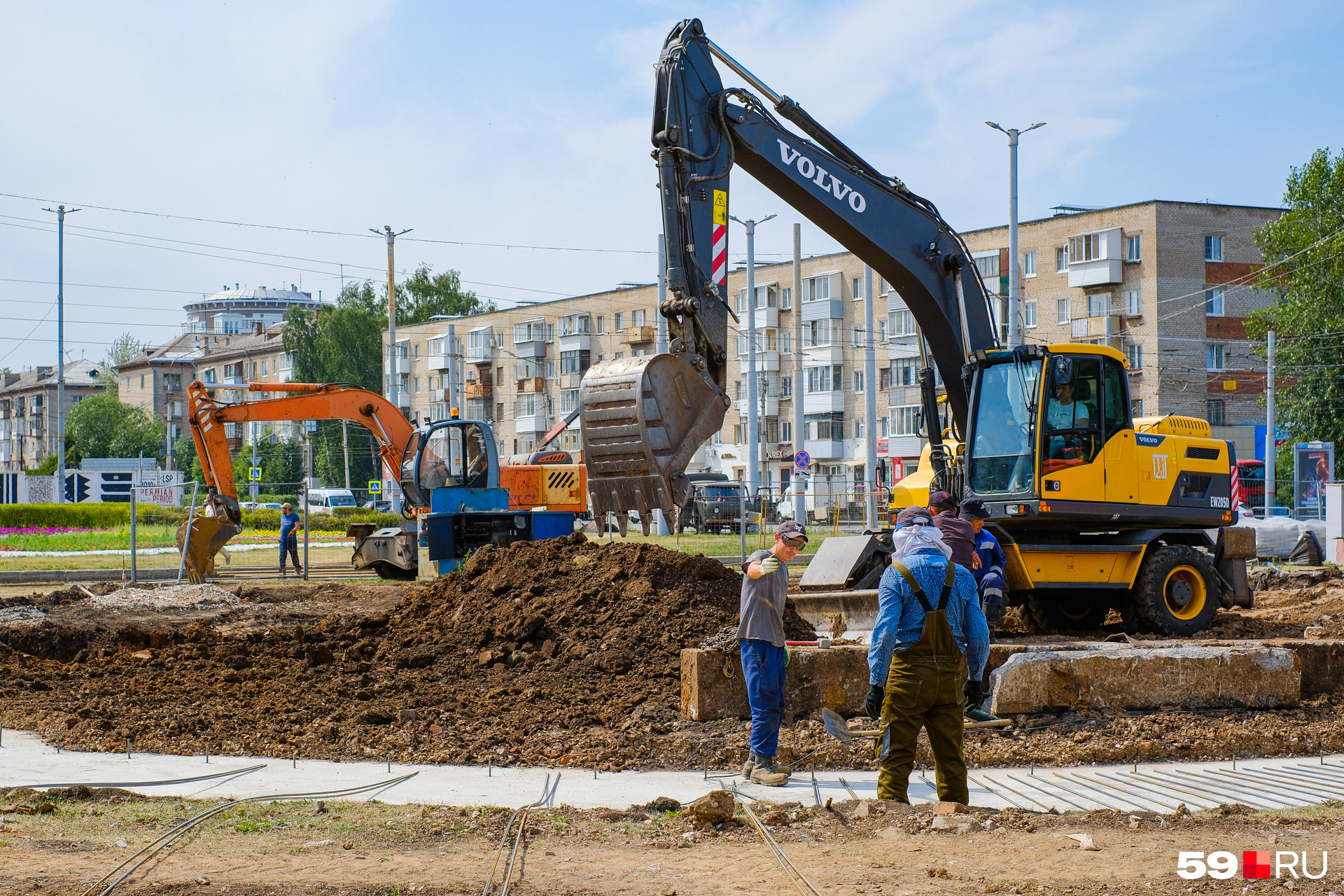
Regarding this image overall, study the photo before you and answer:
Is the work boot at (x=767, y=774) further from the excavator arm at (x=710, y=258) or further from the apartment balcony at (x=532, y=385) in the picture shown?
the apartment balcony at (x=532, y=385)

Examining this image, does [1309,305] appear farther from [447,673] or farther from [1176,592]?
[447,673]

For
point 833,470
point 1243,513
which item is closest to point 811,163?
point 1243,513

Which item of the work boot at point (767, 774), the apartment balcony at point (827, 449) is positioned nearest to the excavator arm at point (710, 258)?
the work boot at point (767, 774)

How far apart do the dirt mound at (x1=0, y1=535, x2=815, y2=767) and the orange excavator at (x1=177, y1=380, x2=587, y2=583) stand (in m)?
7.93

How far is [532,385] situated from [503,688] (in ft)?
224

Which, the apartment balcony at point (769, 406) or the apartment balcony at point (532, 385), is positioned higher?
the apartment balcony at point (532, 385)

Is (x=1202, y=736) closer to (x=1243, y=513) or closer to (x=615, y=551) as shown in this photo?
(x=615, y=551)

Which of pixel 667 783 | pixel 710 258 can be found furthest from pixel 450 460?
pixel 667 783

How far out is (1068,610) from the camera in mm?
13508


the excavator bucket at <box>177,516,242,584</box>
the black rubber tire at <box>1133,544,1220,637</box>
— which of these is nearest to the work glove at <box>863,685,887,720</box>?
the black rubber tire at <box>1133,544,1220,637</box>

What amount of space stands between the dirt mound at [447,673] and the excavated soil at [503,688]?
2 centimetres

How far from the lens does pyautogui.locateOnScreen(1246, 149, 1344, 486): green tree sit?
46.9 m

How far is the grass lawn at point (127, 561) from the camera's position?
26984mm

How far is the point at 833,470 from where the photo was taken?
63.8 m
